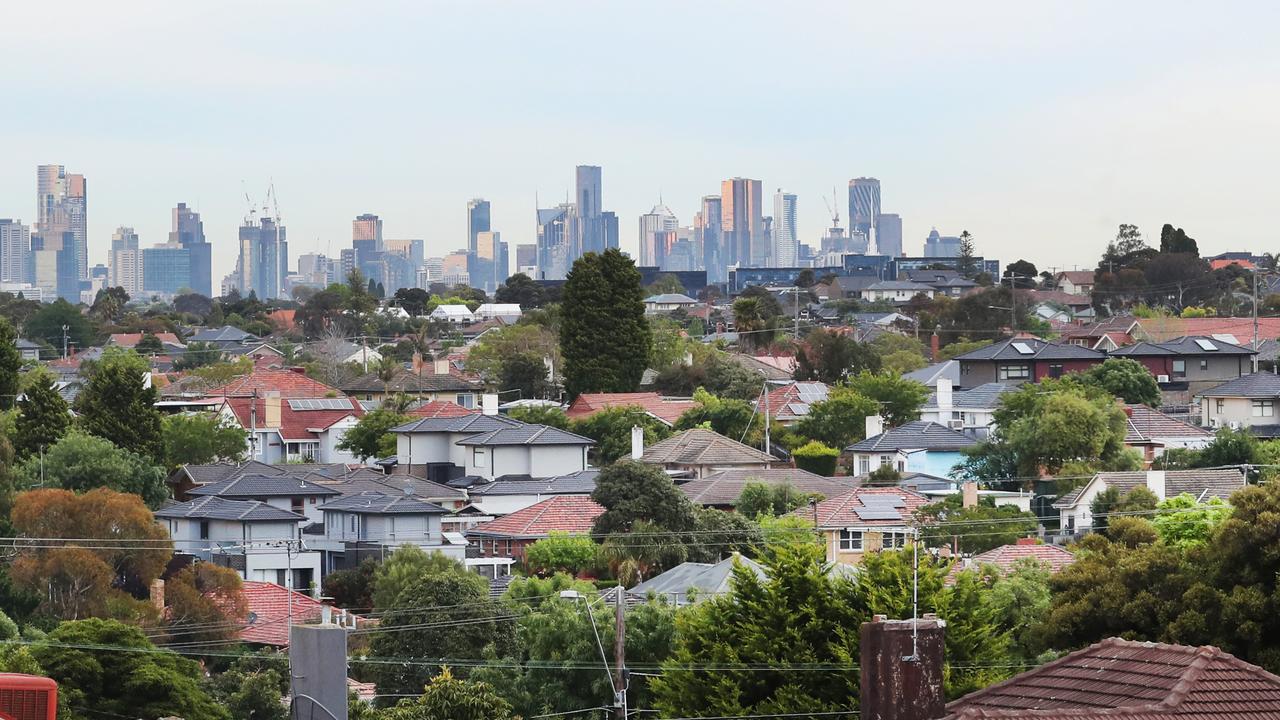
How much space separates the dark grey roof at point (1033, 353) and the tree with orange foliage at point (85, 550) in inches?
1781

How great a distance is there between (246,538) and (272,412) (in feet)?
91.4

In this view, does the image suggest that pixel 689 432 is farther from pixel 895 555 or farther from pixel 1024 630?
pixel 895 555

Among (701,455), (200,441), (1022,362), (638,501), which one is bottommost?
(638,501)

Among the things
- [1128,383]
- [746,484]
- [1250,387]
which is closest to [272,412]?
[746,484]

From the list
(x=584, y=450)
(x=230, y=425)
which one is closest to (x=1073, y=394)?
(x=584, y=450)

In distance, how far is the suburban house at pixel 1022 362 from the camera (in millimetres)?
82688

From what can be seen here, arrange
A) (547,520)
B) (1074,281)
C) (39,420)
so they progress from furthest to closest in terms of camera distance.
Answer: (1074,281)
(39,420)
(547,520)

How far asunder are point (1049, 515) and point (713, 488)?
9.01m

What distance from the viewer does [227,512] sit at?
50688mm

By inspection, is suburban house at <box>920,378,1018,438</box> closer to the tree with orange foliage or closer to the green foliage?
the green foliage

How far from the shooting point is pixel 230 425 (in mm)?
72438

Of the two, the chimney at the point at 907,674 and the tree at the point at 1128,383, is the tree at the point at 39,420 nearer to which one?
the tree at the point at 1128,383

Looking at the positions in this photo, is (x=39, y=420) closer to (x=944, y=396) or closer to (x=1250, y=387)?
(x=944, y=396)

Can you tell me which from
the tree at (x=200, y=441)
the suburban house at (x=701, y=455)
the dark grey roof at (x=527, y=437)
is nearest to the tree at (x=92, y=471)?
the tree at (x=200, y=441)
